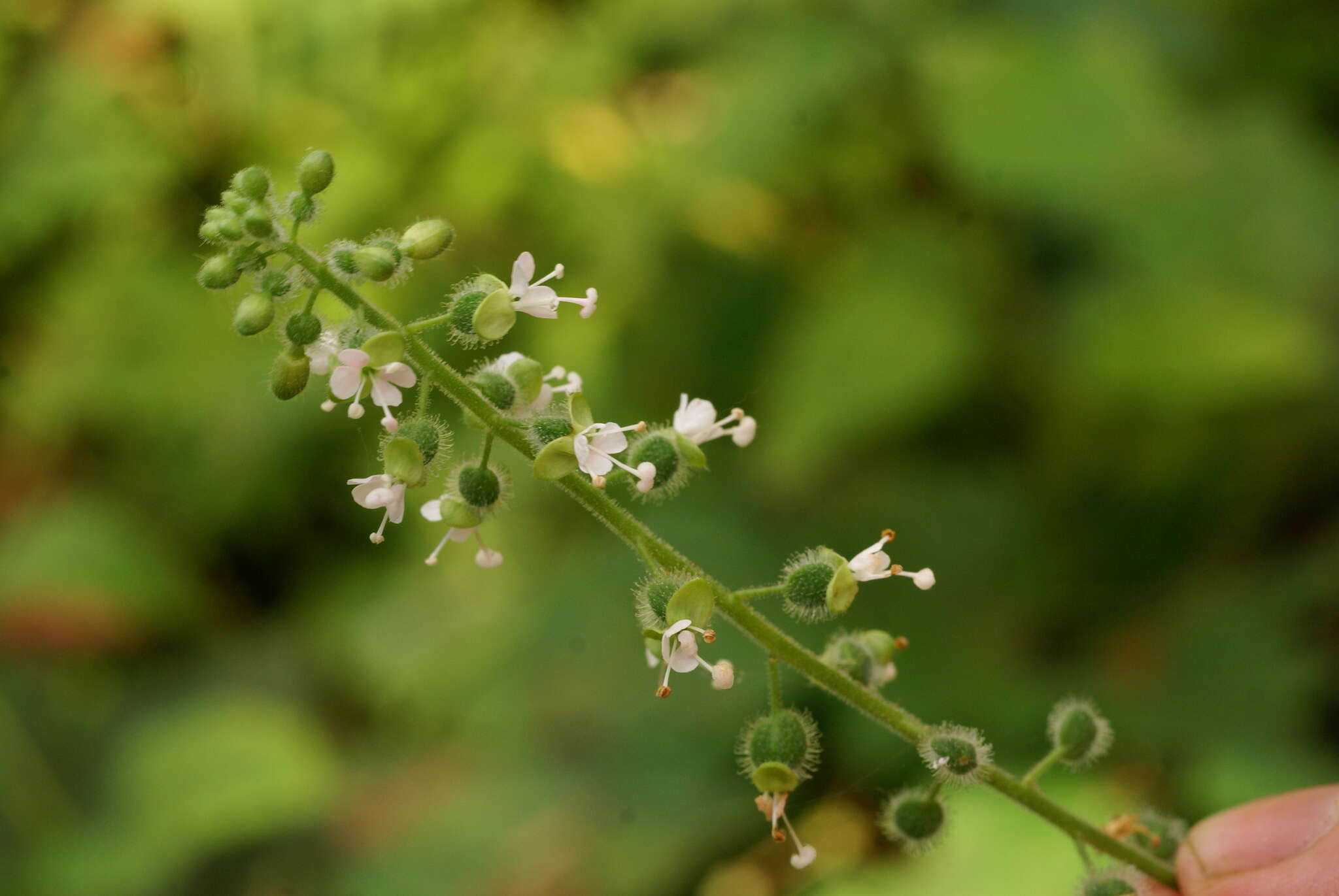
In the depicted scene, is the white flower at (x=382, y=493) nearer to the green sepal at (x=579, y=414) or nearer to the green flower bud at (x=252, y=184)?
the green sepal at (x=579, y=414)

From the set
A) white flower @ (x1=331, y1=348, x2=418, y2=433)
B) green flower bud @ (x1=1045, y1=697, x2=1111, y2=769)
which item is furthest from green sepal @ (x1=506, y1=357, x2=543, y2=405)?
green flower bud @ (x1=1045, y1=697, x2=1111, y2=769)

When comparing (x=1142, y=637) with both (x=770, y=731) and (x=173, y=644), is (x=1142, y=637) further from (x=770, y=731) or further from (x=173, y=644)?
(x=173, y=644)

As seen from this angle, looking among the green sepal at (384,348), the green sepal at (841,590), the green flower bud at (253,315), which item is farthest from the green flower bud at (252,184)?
the green sepal at (841,590)

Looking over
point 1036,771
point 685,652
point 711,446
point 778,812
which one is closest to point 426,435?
point 685,652

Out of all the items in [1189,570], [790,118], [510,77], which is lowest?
[1189,570]

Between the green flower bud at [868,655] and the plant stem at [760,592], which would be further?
the green flower bud at [868,655]

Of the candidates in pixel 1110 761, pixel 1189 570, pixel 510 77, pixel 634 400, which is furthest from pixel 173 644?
pixel 1189 570
